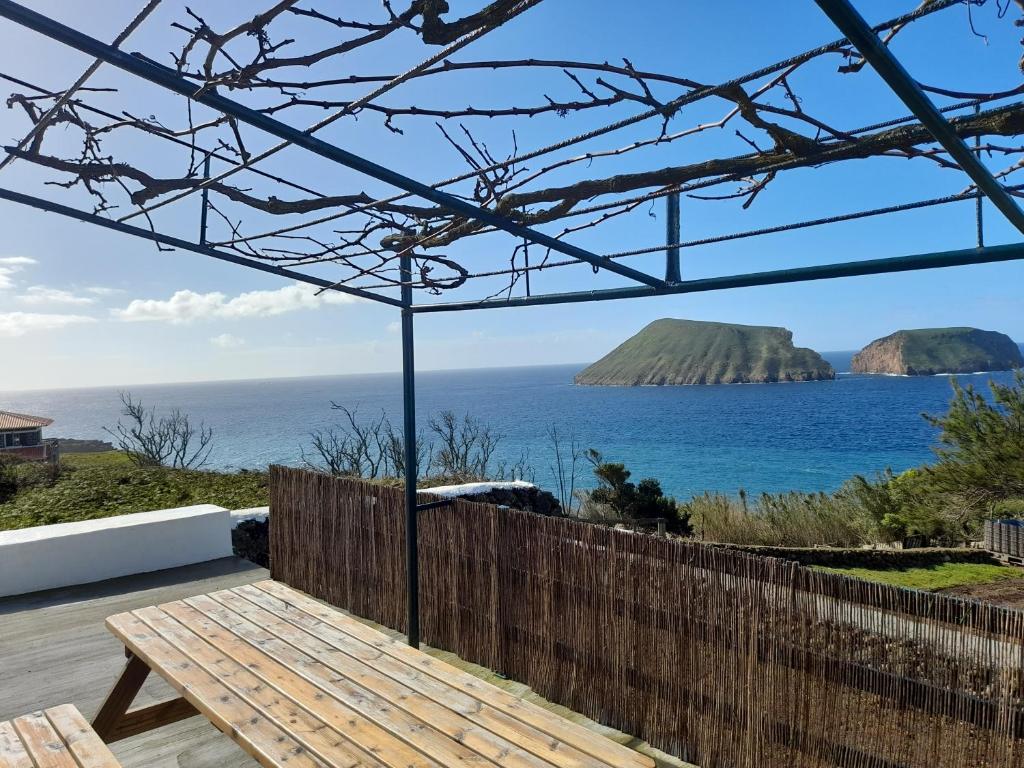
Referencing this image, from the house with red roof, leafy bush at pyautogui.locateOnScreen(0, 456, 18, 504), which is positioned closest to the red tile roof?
Answer: the house with red roof

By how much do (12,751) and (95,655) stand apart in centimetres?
231

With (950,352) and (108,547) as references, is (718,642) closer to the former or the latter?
(108,547)

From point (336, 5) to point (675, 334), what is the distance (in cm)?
10232

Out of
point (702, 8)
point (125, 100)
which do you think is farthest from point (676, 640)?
point (125, 100)

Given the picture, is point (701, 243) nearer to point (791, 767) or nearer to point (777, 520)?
point (791, 767)

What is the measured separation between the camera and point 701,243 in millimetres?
2166

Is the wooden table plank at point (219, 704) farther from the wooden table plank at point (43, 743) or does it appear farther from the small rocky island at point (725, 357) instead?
the small rocky island at point (725, 357)

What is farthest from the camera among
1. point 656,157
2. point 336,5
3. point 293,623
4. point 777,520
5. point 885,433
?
point 885,433

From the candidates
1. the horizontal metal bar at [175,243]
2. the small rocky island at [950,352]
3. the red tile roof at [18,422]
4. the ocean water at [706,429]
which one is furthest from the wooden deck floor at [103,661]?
the small rocky island at [950,352]

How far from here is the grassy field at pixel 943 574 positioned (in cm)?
902

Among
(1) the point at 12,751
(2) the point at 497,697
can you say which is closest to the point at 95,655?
(1) the point at 12,751

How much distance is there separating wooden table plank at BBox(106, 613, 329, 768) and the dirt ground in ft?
27.3

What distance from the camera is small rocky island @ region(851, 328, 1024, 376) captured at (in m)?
91.5

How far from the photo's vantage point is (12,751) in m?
1.82
